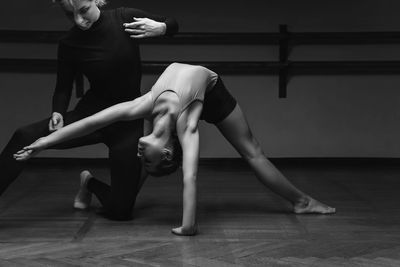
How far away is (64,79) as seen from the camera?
10.8ft

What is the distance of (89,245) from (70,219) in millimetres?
606

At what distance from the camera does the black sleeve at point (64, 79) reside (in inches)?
127

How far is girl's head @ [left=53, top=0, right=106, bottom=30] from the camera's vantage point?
9.75 ft

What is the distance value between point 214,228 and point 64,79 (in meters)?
1.07

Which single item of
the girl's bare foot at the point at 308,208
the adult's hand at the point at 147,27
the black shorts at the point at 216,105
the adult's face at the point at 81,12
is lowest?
the girl's bare foot at the point at 308,208

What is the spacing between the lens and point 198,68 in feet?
10.4

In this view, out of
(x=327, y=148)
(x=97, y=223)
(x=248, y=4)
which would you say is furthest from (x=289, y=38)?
(x=97, y=223)

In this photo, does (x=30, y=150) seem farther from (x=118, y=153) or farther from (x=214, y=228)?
(x=214, y=228)

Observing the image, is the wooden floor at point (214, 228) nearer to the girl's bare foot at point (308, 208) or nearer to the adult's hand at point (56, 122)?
the girl's bare foot at point (308, 208)

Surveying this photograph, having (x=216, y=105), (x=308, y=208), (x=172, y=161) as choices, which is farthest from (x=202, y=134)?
(x=172, y=161)

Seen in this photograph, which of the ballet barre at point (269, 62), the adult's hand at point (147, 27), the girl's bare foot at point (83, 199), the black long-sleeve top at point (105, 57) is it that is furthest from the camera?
the ballet barre at point (269, 62)

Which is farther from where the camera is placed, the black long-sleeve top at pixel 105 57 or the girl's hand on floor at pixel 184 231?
the black long-sleeve top at pixel 105 57

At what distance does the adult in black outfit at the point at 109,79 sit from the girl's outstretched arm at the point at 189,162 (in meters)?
0.39

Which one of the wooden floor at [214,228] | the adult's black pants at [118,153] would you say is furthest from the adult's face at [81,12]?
the wooden floor at [214,228]
